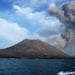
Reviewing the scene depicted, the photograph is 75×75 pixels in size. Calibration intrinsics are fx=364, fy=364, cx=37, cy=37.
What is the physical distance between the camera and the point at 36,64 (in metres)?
55.9

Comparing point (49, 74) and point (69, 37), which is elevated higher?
point (69, 37)

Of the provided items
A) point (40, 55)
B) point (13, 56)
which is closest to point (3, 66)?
point (13, 56)

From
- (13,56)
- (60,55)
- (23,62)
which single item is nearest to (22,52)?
(13,56)

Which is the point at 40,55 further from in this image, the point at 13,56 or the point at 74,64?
the point at 74,64

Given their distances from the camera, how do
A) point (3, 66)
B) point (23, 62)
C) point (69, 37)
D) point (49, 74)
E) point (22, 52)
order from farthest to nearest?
point (23, 62), point (3, 66), point (22, 52), point (69, 37), point (49, 74)

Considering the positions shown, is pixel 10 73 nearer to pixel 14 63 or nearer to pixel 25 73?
pixel 25 73

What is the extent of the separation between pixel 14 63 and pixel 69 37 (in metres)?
14.9

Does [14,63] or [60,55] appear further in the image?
[14,63]

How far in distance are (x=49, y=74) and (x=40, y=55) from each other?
23.6 feet

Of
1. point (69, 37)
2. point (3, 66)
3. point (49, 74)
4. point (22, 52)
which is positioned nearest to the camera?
point (49, 74)

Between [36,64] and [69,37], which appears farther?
[36,64]

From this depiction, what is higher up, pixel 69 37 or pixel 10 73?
pixel 69 37

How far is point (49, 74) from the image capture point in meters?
41.8

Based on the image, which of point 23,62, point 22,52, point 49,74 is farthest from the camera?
point 23,62
